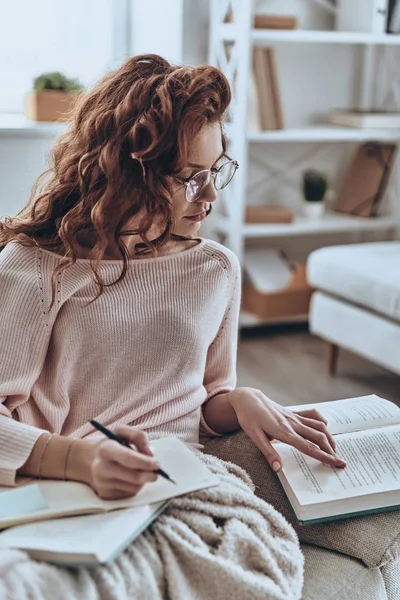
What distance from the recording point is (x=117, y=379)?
4.01ft

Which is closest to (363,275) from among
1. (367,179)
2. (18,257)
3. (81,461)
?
(367,179)

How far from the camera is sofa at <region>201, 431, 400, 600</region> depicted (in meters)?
1.09

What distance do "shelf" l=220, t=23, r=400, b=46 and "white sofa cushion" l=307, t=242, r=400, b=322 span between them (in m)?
0.83

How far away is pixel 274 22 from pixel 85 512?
8.56 ft

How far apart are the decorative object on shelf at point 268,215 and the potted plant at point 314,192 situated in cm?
17

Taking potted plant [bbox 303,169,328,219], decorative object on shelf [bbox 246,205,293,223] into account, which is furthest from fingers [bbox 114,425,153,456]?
potted plant [bbox 303,169,328,219]

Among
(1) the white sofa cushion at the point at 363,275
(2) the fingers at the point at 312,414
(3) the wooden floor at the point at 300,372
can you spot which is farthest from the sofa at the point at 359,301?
(2) the fingers at the point at 312,414

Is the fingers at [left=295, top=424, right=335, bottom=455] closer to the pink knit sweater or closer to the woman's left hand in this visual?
the woman's left hand

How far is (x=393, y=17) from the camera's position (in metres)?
3.38

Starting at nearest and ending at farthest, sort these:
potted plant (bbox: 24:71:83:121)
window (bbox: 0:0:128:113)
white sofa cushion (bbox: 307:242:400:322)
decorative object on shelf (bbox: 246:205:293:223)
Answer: white sofa cushion (bbox: 307:242:400:322), potted plant (bbox: 24:71:83:121), window (bbox: 0:0:128:113), decorative object on shelf (bbox: 246:205:293:223)

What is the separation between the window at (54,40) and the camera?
3146mm

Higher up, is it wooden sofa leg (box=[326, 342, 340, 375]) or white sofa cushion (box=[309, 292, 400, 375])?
white sofa cushion (box=[309, 292, 400, 375])

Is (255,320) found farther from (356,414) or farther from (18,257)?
(18,257)

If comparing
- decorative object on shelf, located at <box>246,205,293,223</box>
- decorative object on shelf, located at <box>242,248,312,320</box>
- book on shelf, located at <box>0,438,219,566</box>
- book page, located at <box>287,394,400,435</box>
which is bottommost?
decorative object on shelf, located at <box>242,248,312,320</box>
